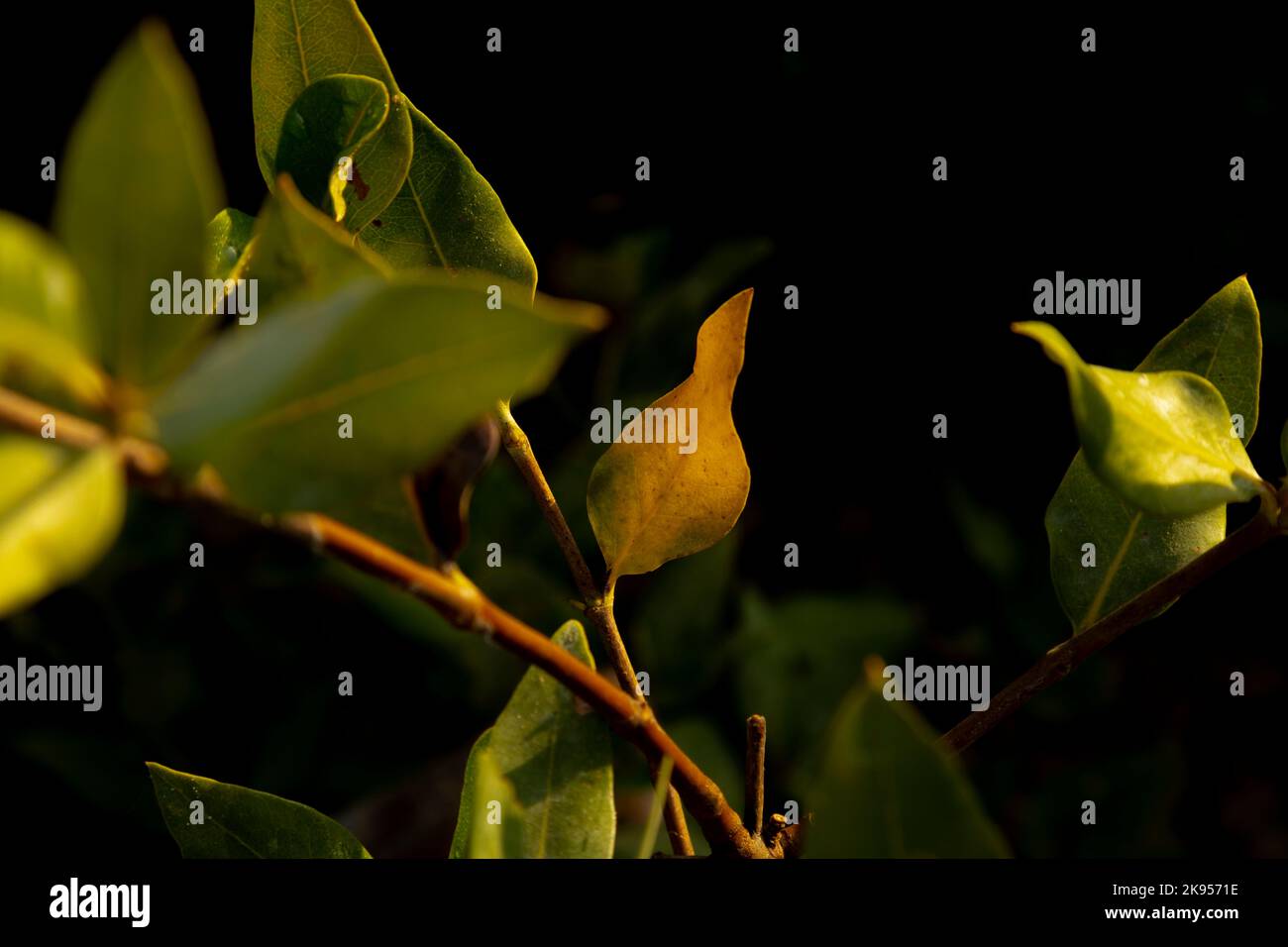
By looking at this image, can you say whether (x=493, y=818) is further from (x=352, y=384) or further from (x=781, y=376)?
(x=781, y=376)

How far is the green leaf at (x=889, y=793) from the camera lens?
382mm

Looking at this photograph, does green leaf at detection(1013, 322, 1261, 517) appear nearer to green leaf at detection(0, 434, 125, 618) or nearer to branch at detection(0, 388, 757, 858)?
branch at detection(0, 388, 757, 858)

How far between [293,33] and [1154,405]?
0.41 m

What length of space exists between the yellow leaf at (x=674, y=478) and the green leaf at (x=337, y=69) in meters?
0.16

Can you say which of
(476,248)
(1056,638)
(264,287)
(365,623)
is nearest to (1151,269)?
(1056,638)

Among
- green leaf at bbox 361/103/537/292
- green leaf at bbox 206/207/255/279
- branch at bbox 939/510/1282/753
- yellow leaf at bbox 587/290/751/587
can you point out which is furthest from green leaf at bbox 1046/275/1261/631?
green leaf at bbox 206/207/255/279

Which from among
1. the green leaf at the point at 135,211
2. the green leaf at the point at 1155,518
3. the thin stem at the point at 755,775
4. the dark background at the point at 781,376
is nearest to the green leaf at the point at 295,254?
the green leaf at the point at 135,211

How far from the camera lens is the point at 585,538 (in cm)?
154

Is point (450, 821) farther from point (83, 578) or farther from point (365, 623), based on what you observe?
point (83, 578)

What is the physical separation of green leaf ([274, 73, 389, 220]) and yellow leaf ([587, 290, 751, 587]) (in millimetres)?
172

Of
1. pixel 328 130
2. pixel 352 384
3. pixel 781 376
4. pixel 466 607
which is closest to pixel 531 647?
pixel 466 607

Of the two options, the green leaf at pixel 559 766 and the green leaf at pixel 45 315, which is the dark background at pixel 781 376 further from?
the green leaf at pixel 45 315

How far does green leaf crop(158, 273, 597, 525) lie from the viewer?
33 cm

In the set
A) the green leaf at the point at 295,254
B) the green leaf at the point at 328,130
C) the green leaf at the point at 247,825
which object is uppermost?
the green leaf at the point at 328,130
